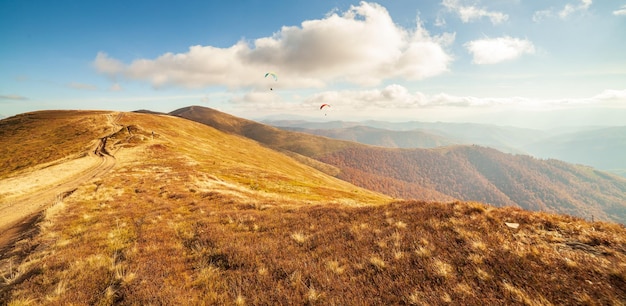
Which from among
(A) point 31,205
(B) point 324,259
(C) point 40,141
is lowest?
(A) point 31,205

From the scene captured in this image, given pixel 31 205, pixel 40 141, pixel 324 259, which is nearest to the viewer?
pixel 324 259

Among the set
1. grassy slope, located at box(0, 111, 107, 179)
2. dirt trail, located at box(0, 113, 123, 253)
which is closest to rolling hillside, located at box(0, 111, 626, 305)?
dirt trail, located at box(0, 113, 123, 253)

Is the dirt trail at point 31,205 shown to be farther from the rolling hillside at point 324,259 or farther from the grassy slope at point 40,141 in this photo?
the grassy slope at point 40,141

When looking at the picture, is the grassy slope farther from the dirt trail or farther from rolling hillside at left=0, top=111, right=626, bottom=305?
rolling hillside at left=0, top=111, right=626, bottom=305

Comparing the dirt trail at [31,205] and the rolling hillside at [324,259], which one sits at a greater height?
the rolling hillside at [324,259]

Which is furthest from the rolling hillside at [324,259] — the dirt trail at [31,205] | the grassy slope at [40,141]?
the grassy slope at [40,141]

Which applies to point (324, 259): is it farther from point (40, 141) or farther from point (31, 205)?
point (40, 141)

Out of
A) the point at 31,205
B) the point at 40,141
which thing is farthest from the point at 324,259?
the point at 40,141

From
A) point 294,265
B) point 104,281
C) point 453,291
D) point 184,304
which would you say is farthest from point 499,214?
point 104,281
